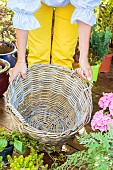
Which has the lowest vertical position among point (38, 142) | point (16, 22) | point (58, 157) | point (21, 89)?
point (58, 157)

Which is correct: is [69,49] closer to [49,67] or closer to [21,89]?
[49,67]

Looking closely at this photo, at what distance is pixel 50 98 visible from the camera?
195 cm

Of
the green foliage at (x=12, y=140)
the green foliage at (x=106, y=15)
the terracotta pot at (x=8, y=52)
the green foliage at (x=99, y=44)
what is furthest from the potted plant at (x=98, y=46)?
the green foliage at (x=12, y=140)

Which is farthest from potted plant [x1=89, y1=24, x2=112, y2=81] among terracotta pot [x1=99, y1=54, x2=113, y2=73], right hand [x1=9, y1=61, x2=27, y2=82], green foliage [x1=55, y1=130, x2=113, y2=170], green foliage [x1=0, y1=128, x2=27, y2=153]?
green foliage [x1=55, y1=130, x2=113, y2=170]

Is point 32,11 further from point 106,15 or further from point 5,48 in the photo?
point 106,15

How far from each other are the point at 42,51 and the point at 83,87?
331 millimetres

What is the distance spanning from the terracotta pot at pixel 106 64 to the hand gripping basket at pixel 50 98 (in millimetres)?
730

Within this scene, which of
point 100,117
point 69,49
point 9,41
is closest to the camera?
point 100,117

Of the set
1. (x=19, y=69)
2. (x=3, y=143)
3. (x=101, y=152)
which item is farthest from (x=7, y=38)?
(x=101, y=152)

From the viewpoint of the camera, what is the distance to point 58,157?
1769mm

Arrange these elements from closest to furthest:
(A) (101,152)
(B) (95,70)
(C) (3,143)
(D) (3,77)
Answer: (A) (101,152) < (C) (3,143) < (D) (3,77) < (B) (95,70)

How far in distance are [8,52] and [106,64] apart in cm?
66

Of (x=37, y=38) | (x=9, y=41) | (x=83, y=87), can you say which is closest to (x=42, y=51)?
(x=37, y=38)

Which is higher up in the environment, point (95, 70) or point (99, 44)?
point (99, 44)
